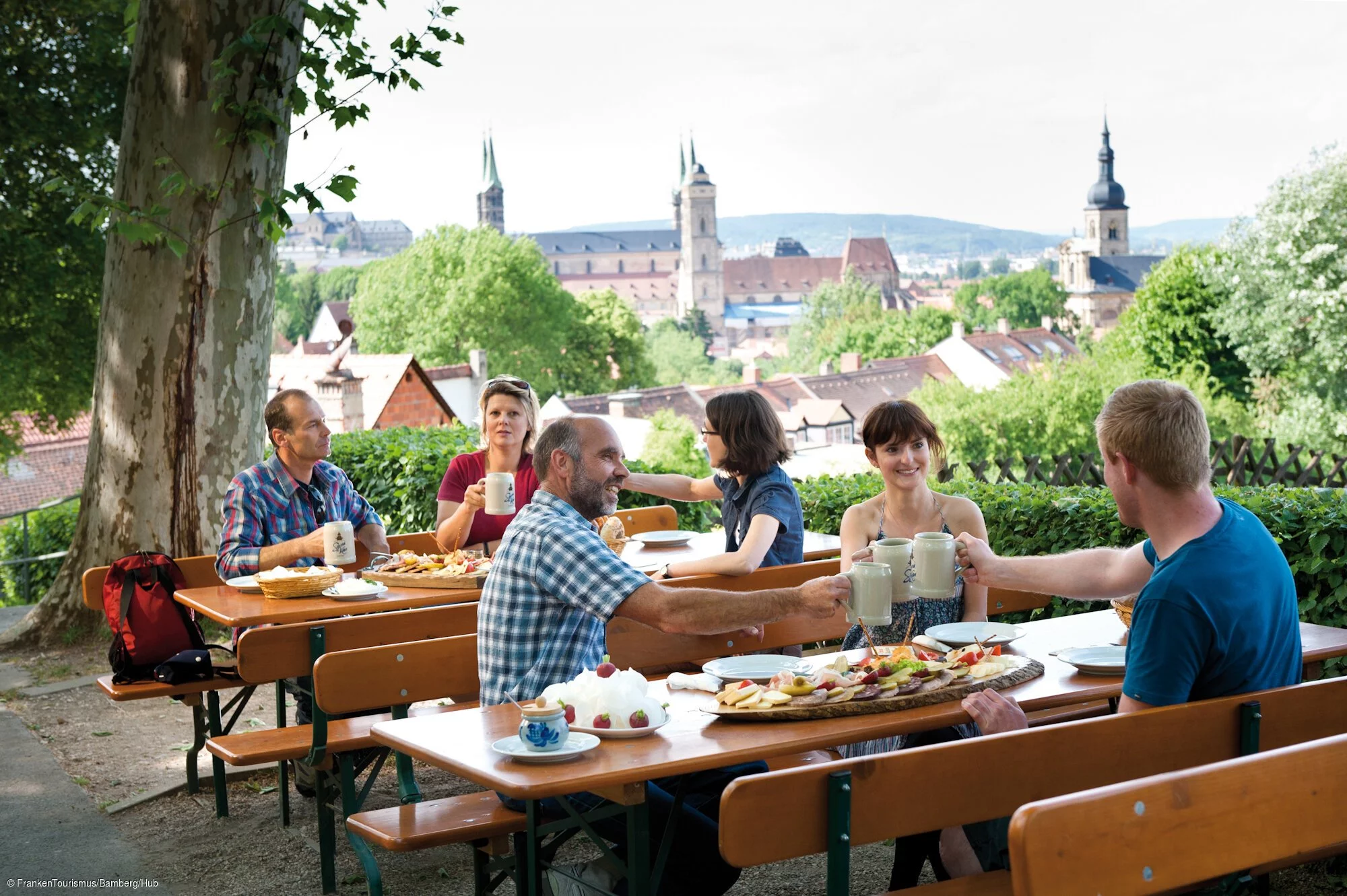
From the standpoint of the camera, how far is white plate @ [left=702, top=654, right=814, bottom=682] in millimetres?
3277

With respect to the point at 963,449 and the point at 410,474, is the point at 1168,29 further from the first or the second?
the point at 410,474

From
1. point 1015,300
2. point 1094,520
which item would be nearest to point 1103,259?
point 1015,300

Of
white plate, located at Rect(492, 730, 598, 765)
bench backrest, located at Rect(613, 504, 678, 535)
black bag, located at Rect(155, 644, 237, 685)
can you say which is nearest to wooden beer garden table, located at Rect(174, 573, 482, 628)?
black bag, located at Rect(155, 644, 237, 685)

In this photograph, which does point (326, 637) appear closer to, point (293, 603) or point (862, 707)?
point (293, 603)

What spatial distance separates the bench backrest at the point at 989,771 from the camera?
7.75 feet

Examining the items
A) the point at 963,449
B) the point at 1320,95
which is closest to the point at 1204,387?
the point at 963,449

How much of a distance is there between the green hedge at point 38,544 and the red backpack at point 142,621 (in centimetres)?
1012

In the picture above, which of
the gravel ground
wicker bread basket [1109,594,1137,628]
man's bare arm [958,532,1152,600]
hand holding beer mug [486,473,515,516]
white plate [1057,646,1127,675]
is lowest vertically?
the gravel ground

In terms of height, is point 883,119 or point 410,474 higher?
point 883,119

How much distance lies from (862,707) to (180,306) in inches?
239

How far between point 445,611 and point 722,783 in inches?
59.6

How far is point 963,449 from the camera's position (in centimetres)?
7025

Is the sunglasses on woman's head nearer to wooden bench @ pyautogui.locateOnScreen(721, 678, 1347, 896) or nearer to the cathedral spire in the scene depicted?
wooden bench @ pyautogui.locateOnScreen(721, 678, 1347, 896)

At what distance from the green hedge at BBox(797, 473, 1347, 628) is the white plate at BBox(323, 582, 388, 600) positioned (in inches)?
106
